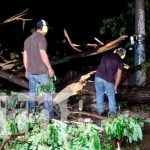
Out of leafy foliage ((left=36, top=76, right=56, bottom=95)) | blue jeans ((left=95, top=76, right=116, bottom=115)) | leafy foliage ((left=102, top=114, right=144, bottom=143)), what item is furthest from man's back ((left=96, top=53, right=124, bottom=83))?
leafy foliage ((left=102, top=114, right=144, bottom=143))

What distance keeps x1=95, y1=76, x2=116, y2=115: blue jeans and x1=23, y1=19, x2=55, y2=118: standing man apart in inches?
47.3

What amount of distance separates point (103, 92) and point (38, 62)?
1.47 meters

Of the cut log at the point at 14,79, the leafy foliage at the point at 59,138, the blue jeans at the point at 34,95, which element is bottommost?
the leafy foliage at the point at 59,138

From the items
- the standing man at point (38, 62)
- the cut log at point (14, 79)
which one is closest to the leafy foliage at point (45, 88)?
the standing man at point (38, 62)

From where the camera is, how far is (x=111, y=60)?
326 inches

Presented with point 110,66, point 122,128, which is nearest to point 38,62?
point 110,66

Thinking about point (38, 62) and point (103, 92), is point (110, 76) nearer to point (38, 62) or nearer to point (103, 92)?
point (103, 92)

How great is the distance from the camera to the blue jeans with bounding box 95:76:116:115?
833 centimetres

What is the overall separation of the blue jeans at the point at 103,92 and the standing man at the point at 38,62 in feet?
3.94

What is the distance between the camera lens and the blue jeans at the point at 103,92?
27.3 feet

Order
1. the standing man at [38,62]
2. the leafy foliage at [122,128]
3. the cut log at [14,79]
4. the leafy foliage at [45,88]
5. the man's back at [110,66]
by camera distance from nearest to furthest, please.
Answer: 1. the leafy foliage at [122,128]
2. the leafy foliage at [45,88]
3. the standing man at [38,62]
4. the man's back at [110,66]
5. the cut log at [14,79]

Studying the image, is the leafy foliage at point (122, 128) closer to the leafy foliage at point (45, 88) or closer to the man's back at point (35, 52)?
the leafy foliage at point (45, 88)

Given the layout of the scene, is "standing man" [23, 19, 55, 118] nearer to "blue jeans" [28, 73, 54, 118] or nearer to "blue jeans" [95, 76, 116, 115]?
"blue jeans" [28, 73, 54, 118]

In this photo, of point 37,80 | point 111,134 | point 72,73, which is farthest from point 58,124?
point 72,73
